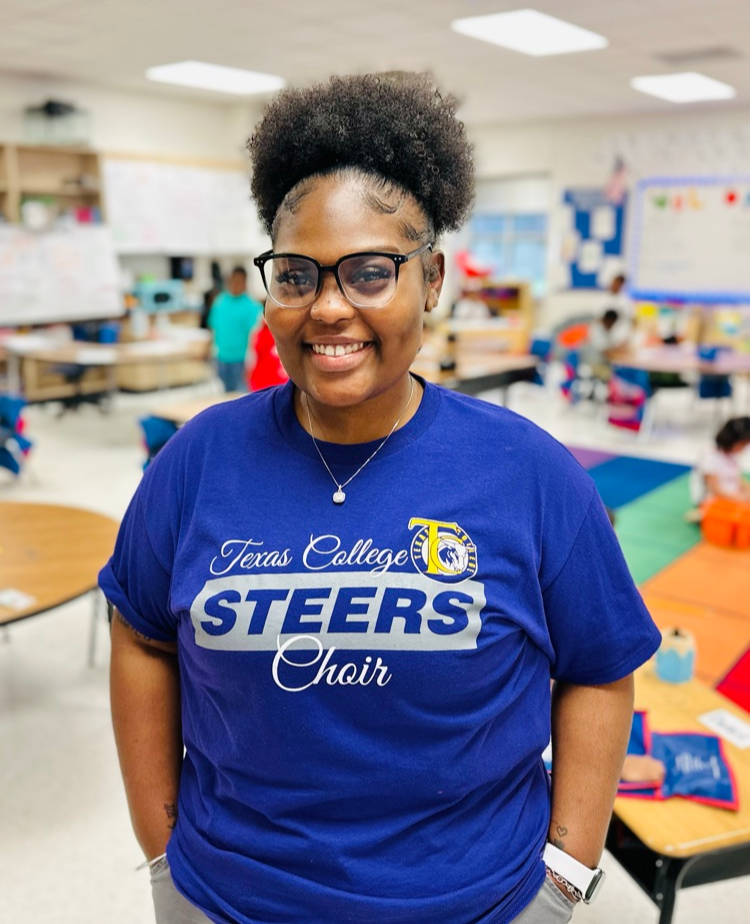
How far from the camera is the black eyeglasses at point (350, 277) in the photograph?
101cm

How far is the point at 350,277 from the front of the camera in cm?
101

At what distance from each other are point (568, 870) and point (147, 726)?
25.0 inches

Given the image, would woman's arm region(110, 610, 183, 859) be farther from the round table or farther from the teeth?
the round table

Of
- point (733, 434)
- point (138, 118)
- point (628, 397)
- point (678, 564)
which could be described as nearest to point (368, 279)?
point (678, 564)

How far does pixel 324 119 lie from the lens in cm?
106

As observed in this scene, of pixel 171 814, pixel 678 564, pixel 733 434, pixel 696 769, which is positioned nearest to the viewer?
pixel 171 814

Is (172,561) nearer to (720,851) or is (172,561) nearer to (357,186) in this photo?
(357,186)

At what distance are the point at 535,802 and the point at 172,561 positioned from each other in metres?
0.60

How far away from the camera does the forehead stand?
1.02 meters

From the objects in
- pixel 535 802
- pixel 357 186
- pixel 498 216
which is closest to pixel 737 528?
pixel 535 802

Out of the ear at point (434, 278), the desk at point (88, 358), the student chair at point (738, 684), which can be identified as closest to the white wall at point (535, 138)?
the desk at point (88, 358)

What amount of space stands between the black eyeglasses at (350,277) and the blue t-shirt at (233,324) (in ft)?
19.6

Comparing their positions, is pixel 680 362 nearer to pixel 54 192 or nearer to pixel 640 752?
pixel 640 752

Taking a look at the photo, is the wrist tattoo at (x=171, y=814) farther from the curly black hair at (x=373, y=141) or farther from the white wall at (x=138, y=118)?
the white wall at (x=138, y=118)
